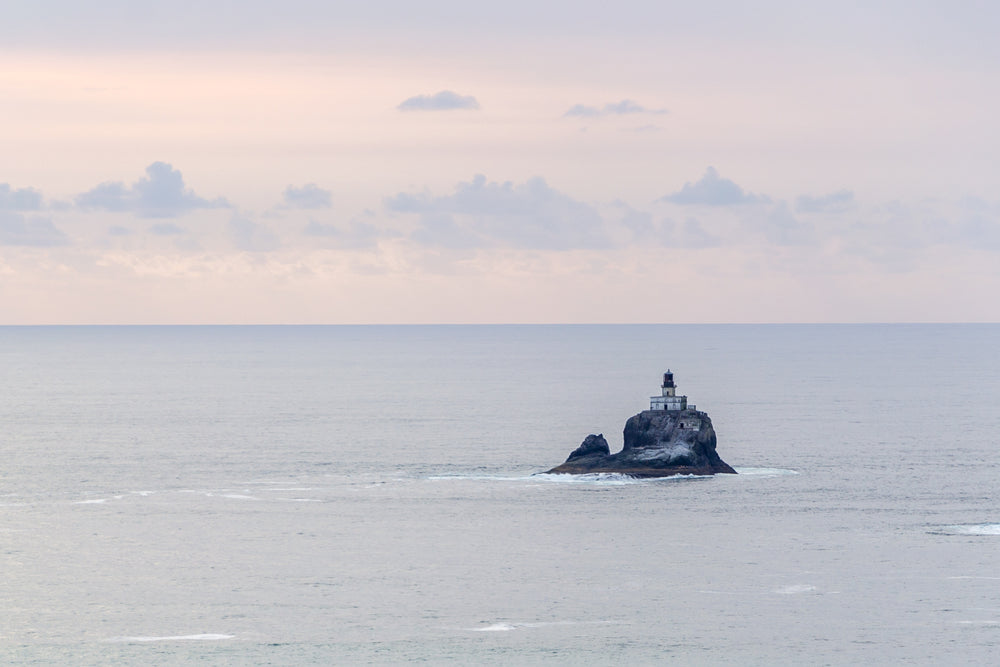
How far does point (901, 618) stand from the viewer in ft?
318

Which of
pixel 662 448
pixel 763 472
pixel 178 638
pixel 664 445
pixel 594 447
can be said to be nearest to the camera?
pixel 178 638

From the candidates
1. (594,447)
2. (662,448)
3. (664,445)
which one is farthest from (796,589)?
(594,447)

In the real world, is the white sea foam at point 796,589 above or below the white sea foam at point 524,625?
above

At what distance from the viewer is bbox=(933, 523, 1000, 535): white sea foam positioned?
123375mm

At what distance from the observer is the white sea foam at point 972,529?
12338 cm

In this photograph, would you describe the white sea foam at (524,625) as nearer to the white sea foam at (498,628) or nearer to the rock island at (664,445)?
the white sea foam at (498,628)

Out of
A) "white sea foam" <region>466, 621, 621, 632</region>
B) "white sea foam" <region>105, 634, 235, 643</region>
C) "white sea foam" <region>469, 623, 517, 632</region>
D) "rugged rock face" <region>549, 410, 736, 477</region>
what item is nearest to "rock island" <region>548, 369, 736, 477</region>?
"rugged rock face" <region>549, 410, 736, 477</region>

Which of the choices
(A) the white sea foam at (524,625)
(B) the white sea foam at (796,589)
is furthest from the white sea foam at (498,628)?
(B) the white sea foam at (796,589)

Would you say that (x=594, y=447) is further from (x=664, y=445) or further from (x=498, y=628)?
(x=498, y=628)

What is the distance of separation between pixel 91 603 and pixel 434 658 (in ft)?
88.5

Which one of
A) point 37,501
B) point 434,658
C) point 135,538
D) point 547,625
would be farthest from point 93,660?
point 37,501

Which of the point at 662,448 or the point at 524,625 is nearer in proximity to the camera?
the point at 524,625

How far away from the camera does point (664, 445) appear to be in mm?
153500

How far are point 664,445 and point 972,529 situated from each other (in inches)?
1439
